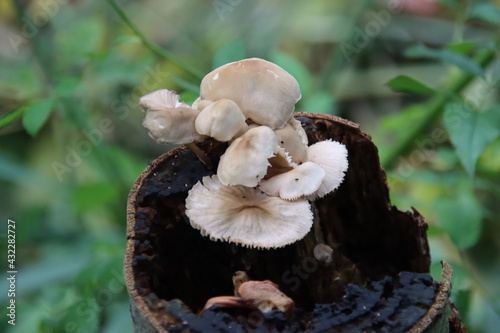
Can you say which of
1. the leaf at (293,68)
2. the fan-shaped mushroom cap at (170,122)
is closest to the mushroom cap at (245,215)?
the fan-shaped mushroom cap at (170,122)

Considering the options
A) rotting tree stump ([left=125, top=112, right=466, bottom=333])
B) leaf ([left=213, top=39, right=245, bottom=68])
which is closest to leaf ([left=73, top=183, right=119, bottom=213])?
leaf ([left=213, top=39, right=245, bottom=68])

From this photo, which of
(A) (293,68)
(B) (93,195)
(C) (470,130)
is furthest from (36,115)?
(C) (470,130)

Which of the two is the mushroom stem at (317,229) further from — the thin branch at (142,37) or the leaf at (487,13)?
the leaf at (487,13)

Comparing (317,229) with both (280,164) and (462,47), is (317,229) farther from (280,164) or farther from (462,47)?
(462,47)

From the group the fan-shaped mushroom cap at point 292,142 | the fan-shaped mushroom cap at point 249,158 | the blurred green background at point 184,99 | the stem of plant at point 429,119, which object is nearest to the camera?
the fan-shaped mushroom cap at point 249,158

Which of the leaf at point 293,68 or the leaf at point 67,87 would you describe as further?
the leaf at point 293,68
